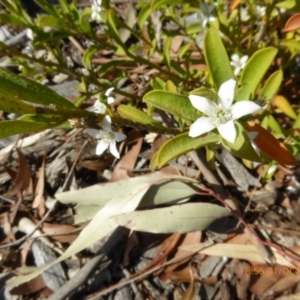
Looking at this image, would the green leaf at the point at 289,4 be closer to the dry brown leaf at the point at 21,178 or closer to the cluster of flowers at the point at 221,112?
the cluster of flowers at the point at 221,112

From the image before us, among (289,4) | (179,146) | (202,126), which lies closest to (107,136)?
(179,146)

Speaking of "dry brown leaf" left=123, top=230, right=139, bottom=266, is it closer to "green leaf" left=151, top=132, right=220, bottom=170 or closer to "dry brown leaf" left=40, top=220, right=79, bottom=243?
"dry brown leaf" left=40, top=220, right=79, bottom=243

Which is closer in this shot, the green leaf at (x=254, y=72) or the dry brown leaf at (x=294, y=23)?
the green leaf at (x=254, y=72)

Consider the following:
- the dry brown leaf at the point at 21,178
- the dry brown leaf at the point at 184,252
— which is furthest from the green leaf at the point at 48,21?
the dry brown leaf at the point at 184,252

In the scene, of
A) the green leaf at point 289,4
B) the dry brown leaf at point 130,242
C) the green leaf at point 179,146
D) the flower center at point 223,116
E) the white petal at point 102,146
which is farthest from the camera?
the dry brown leaf at point 130,242

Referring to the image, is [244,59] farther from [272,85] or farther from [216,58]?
[216,58]

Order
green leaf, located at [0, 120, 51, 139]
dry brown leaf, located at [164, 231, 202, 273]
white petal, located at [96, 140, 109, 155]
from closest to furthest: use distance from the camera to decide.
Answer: green leaf, located at [0, 120, 51, 139]
white petal, located at [96, 140, 109, 155]
dry brown leaf, located at [164, 231, 202, 273]

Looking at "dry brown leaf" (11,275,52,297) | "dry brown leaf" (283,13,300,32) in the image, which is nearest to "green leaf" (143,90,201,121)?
"dry brown leaf" (283,13,300,32)
